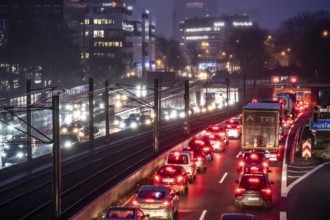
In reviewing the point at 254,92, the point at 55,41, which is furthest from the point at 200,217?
the point at 55,41

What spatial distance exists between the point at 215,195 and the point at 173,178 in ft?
7.74

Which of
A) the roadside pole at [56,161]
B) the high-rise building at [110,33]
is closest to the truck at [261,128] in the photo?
the roadside pole at [56,161]

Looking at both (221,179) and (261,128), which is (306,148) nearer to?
(261,128)

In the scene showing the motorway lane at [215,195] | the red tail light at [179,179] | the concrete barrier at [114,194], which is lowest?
the motorway lane at [215,195]

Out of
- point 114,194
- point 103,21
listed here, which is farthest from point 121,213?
point 103,21

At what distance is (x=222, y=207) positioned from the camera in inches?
1110

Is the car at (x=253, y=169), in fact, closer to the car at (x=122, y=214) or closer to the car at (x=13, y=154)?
the car at (x=122, y=214)

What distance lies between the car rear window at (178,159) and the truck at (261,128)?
9160mm

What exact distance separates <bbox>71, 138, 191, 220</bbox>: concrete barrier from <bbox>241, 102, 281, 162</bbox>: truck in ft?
22.3

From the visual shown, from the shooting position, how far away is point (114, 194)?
28281mm

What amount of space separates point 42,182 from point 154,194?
14291 mm

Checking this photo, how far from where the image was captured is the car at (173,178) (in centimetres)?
3047

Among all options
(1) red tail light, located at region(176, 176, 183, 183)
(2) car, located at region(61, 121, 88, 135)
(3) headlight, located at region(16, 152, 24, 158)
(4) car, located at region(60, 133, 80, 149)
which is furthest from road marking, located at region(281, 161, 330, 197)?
(2) car, located at region(61, 121, 88, 135)

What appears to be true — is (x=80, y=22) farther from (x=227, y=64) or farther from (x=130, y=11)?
(x=227, y=64)
